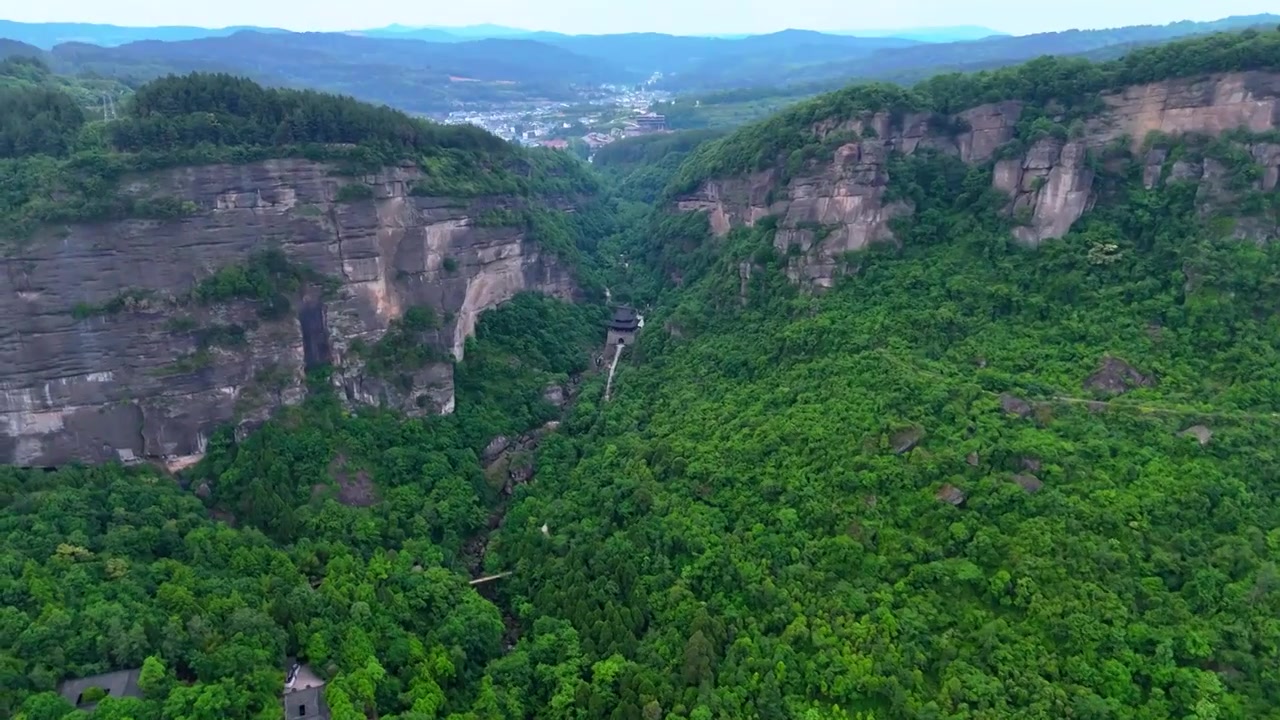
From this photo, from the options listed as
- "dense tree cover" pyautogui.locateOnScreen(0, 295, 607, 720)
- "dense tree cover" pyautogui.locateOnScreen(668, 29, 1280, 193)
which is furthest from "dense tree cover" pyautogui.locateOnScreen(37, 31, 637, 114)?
"dense tree cover" pyautogui.locateOnScreen(0, 295, 607, 720)

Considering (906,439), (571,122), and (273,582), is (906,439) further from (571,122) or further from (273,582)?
(571,122)

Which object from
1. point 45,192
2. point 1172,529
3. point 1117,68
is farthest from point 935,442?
point 45,192

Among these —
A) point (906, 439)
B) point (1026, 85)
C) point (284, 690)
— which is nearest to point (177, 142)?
point (284, 690)

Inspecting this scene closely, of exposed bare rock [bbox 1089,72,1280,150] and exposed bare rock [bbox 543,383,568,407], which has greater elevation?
exposed bare rock [bbox 1089,72,1280,150]

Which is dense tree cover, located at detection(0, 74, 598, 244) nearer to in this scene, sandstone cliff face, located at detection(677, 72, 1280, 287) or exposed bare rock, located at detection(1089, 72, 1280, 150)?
sandstone cliff face, located at detection(677, 72, 1280, 287)

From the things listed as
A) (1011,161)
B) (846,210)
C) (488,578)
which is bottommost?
(488,578)

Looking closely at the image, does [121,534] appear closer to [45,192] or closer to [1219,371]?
[45,192]
